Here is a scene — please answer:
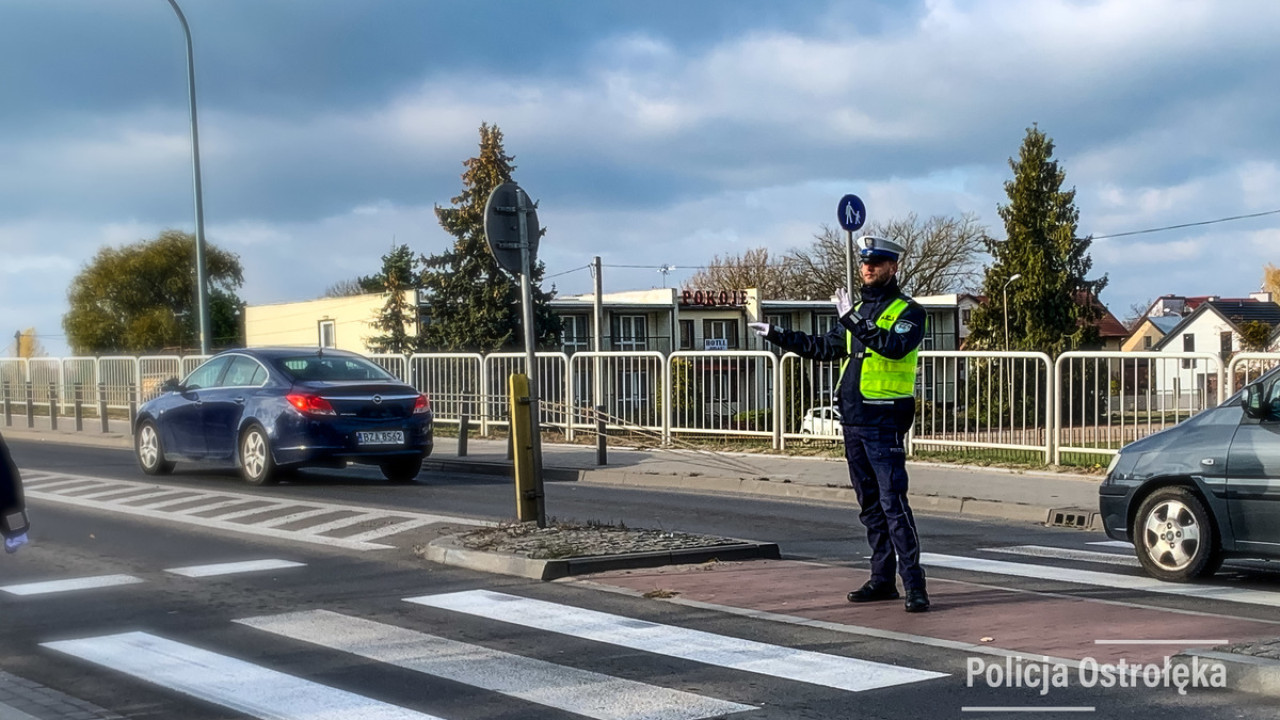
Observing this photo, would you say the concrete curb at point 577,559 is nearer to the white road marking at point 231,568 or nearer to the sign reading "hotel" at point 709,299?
the white road marking at point 231,568

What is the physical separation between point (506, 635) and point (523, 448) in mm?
3305

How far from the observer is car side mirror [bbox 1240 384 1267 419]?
8.09 m

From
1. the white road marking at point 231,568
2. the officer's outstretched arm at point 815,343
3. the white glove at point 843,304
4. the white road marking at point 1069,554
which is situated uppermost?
the white glove at point 843,304

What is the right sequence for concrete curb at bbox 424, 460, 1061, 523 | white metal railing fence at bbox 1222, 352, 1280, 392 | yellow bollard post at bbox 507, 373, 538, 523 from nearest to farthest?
yellow bollard post at bbox 507, 373, 538, 523
concrete curb at bbox 424, 460, 1061, 523
white metal railing fence at bbox 1222, 352, 1280, 392

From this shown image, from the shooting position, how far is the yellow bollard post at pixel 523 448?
1020cm

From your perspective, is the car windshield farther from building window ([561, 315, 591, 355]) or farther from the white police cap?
building window ([561, 315, 591, 355])

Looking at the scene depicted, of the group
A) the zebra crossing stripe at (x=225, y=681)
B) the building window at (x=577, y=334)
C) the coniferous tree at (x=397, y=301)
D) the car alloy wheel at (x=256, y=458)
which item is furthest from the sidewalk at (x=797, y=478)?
the building window at (x=577, y=334)

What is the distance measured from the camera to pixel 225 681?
612 centimetres

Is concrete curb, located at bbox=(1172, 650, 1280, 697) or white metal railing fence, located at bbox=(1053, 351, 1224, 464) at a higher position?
white metal railing fence, located at bbox=(1053, 351, 1224, 464)

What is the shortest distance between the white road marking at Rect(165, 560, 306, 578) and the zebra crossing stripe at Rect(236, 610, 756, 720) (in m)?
1.74

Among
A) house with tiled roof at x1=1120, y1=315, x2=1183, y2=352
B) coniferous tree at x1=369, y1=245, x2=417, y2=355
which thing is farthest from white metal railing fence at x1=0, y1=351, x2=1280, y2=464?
house with tiled roof at x1=1120, y1=315, x2=1183, y2=352

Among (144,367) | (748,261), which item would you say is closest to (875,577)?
(144,367)

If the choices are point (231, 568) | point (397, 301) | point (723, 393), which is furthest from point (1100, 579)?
point (397, 301)

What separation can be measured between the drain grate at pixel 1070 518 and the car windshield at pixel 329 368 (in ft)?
25.0
